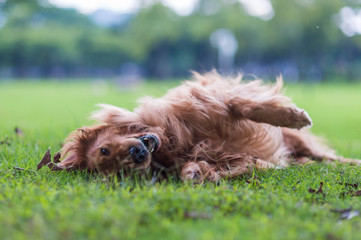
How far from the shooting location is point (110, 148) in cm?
333

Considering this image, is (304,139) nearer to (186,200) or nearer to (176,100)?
(176,100)

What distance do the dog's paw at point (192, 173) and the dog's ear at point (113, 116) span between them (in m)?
0.71

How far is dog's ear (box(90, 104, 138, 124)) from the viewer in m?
3.73

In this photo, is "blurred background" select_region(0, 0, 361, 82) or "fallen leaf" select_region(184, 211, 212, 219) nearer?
"fallen leaf" select_region(184, 211, 212, 219)

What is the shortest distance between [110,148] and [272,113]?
1.44 meters

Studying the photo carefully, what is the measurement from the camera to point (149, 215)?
7.16 ft

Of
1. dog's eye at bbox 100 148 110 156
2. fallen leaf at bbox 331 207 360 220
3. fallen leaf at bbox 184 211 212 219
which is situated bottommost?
fallen leaf at bbox 331 207 360 220

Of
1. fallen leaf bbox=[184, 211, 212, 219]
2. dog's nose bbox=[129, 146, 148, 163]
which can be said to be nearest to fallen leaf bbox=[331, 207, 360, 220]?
fallen leaf bbox=[184, 211, 212, 219]

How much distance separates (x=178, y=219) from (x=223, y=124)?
1.77 m

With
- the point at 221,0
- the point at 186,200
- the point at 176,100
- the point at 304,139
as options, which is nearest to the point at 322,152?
the point at 304,139

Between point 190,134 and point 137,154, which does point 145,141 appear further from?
point 190,134

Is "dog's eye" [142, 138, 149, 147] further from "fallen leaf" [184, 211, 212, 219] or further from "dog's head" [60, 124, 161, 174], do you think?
"fallen leaf" [184, 211, 212, 219]

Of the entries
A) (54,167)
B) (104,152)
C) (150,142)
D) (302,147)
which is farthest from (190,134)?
(302,147)

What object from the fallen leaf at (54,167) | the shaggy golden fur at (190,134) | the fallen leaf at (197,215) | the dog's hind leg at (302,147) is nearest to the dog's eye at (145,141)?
the shaggy golden fur at (190,134)
